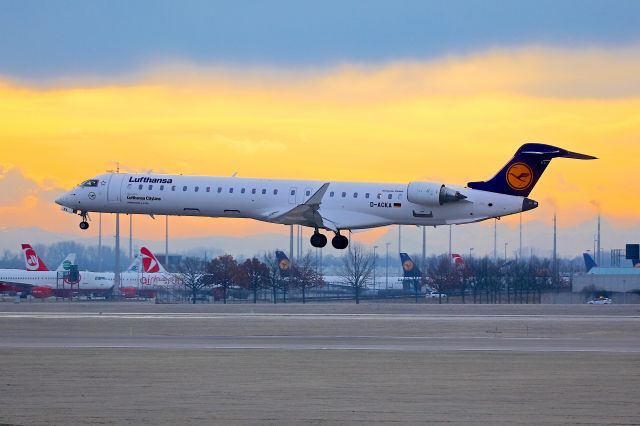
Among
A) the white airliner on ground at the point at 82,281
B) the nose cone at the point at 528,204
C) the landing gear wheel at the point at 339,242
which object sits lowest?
the white airliner on ground at the point at 82,281

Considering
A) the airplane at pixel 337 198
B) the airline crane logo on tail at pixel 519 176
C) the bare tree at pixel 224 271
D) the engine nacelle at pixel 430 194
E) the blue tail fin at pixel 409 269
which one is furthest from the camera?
the blue tail fin at pixel 409 269

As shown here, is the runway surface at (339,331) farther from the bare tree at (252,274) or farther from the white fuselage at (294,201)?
the bare tree at (252,274)

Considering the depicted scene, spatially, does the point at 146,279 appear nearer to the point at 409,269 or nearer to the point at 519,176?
the point at 409,269

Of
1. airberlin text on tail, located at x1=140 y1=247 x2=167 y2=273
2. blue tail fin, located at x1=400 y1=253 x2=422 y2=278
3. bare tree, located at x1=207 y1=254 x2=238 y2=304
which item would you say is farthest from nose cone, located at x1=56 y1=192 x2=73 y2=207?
blue tail fin, located at x1=400 y1=253 x2=422 y2=278

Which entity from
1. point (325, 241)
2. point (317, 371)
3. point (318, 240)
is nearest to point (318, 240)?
point (318, 240)

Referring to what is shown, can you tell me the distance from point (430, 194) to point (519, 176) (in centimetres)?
663

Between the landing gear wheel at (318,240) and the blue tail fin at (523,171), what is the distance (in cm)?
936

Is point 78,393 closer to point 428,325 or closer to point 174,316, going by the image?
point 428,325

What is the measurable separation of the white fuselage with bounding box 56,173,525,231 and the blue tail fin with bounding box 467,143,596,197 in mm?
723

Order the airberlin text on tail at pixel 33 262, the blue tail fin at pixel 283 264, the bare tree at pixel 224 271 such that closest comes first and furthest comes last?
1. the bare tree at pixel 224 271
2. the blue tail fin at pixel 283 264
3. the airberlin text on tail at pixel 33 262

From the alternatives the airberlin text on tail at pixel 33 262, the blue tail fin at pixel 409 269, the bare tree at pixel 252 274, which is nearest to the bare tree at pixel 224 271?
the bare tree at pixel 252 274

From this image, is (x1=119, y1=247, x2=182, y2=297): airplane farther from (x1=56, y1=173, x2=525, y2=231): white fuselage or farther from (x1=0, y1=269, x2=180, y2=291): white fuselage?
(x1=56, y1=173, x2=525, y2=231): white fuselage

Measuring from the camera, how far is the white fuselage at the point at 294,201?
233 ft

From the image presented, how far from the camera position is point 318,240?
72.4 m
